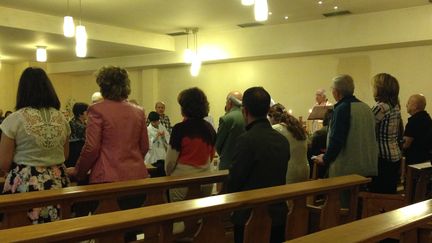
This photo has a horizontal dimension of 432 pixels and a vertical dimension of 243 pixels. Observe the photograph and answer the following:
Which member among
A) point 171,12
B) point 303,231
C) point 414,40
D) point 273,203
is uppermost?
point 171,12

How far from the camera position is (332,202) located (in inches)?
117

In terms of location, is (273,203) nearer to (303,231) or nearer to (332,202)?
(303,231)

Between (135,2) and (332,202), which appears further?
(135,2)

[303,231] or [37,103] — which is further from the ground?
[37,103]

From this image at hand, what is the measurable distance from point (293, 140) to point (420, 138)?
79.0 inches

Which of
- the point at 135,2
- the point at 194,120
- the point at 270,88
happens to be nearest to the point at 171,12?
the point at 135,2

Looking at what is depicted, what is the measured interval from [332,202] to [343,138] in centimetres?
69

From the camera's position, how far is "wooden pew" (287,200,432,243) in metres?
1.75

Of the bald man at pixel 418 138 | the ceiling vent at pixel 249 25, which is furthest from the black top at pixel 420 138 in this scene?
the ceiling vent at pixel 249 25

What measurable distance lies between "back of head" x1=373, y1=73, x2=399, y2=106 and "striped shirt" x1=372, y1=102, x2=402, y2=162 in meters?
0.04

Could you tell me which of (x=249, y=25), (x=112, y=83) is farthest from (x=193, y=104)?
(x=249, y=25)

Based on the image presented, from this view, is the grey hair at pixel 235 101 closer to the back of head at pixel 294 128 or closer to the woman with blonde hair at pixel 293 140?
the woman with blonde hair at pixel 293 140

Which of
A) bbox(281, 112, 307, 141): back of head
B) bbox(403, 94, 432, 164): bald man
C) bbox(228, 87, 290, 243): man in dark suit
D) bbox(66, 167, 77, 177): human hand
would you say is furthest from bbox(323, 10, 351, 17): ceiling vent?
bbox(66, 167, 77, 177): human hand

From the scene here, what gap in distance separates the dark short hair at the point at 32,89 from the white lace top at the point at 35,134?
4 centimetres
